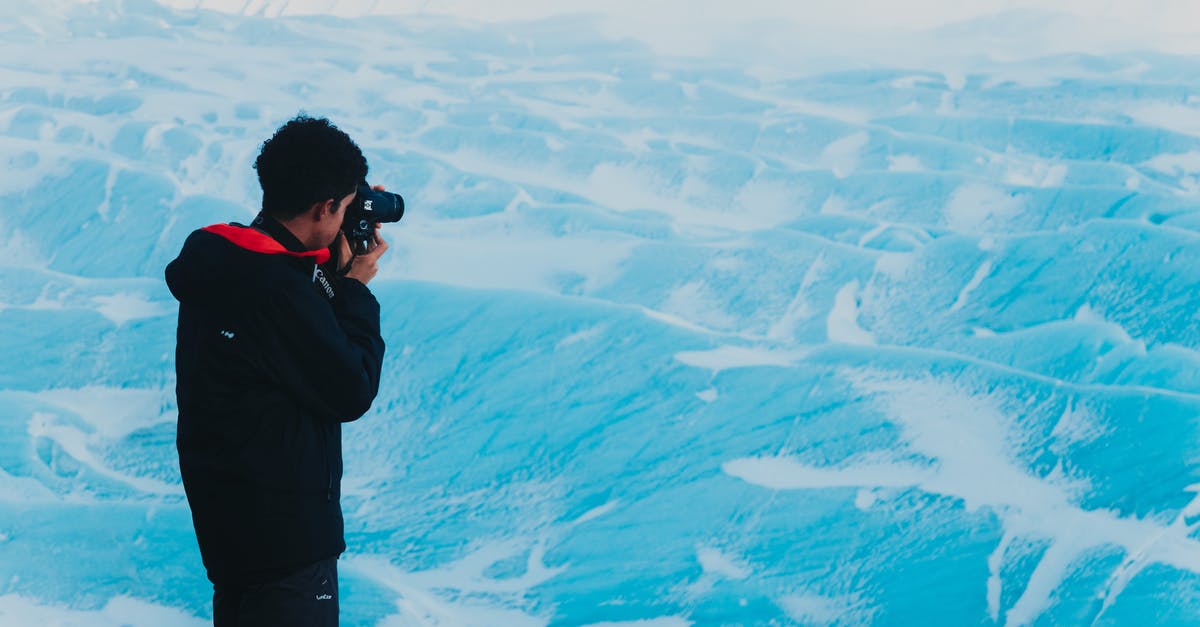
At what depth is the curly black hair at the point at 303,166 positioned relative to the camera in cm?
127

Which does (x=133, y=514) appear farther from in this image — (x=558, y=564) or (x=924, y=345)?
(x=924, y=345)

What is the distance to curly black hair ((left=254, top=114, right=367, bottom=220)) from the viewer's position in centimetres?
127

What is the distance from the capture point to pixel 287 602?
1.28 meters

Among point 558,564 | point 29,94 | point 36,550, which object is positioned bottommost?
point 558,564

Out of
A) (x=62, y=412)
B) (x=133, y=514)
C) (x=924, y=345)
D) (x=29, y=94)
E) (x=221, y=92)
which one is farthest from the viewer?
(x=221, y=92)

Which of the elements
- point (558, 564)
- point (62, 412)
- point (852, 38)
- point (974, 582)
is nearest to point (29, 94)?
point (62, 412)

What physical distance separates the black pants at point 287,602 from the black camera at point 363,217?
42cm

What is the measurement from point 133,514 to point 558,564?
4.04 ft

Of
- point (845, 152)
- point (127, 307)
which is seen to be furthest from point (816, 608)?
point (845, 152)

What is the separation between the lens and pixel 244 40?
14.0 meters

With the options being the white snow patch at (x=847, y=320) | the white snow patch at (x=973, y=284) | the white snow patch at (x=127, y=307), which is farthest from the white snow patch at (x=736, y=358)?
the white snow patch at (x=127, y=307)

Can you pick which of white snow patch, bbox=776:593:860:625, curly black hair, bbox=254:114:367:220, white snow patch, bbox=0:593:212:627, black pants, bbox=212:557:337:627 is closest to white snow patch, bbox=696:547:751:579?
white snow patch, bbox=776:593:860:625

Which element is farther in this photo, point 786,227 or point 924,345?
point 786,227

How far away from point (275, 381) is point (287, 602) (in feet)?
0.93
